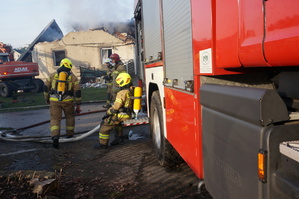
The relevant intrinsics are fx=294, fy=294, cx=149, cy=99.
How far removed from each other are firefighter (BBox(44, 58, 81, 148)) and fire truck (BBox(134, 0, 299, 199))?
3442mm

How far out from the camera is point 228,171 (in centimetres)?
178

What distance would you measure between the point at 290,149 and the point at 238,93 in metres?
0.45

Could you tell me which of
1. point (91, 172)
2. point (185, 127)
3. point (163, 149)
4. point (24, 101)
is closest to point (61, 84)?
point (91, 172)

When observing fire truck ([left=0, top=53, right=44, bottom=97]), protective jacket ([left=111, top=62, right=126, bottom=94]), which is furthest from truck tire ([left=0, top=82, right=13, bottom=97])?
protective jacket ([left=111, top=62, right=126, bottom=94])

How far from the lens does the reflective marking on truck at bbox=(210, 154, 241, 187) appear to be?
1.67m

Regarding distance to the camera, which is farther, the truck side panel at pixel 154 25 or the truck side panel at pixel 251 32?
the truck side panel at pixel 154 25

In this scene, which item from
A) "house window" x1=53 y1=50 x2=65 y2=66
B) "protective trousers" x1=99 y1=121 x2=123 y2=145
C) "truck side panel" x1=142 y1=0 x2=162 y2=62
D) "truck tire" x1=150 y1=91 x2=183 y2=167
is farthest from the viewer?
"house window" x1=53 y1=50 x2=65 y2=66

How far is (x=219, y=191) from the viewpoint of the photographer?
77.0 inches

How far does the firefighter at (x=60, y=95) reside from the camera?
18.9ft

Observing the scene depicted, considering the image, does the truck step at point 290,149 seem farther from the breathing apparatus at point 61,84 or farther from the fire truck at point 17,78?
the fire truck at point 17,78

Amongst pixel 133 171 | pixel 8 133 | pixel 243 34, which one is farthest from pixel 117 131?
pixel 243 34

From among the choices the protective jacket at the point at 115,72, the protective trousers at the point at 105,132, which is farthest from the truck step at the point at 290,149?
the protective jacket at the point at 115,72

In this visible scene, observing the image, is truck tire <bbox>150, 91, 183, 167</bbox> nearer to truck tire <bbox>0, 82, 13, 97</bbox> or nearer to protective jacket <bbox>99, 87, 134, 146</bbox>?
protective jacket <bbox>99, 87, 134, 146</bbox>

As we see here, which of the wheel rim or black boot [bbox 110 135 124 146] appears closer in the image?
the wheel rim
